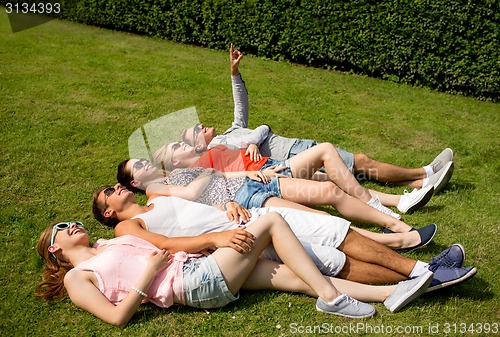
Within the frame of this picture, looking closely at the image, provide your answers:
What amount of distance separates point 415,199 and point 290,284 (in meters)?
1.94

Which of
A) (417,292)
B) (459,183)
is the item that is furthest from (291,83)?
(417,292)

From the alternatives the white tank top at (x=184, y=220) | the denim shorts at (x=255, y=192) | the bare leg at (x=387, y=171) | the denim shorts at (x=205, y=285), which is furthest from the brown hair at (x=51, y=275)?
the bare leg at (x=387, y=171)

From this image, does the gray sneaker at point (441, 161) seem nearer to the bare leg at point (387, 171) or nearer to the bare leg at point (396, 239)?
the bare leg at point (387, 171)

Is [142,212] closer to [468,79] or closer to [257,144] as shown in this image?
[257,144]

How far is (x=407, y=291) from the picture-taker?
3.75m

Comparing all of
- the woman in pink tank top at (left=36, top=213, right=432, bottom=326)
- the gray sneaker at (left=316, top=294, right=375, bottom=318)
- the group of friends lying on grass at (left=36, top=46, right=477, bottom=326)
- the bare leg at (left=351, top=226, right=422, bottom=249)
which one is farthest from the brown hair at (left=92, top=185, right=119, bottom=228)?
the bare leg at (left=351, top=226, right=422, bottom=249)

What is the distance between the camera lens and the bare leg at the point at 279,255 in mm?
3707

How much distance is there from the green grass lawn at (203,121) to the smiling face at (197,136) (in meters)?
1.24

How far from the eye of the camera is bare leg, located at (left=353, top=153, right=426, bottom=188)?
5.75m

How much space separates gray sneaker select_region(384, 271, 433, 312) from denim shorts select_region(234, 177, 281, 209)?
1346 millimetres

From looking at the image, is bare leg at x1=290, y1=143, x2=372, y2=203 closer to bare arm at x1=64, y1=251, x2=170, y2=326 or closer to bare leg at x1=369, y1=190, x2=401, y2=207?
bare leg at x1=369, y1=190, x2=401, y2=207

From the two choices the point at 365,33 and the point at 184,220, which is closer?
the point at 184,220

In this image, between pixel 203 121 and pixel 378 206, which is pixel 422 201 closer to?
pixel 378 206

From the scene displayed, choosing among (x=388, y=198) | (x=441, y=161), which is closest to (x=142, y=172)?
(x=388, y=198)
